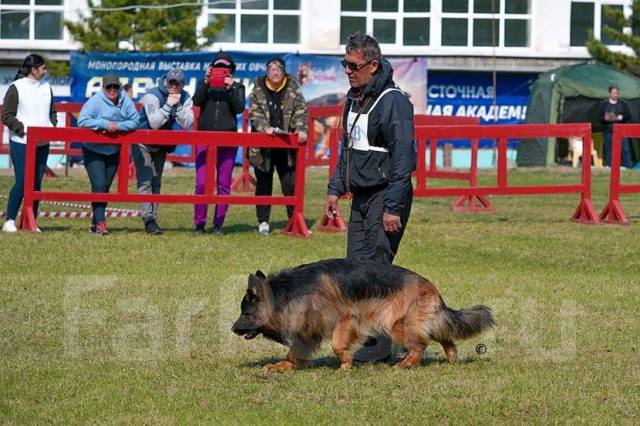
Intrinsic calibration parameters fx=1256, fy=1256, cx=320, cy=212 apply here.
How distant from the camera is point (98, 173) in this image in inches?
Answer: 555

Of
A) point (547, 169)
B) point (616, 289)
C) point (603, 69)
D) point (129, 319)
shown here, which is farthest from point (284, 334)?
point (603, 69)

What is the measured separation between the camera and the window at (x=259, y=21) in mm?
33688

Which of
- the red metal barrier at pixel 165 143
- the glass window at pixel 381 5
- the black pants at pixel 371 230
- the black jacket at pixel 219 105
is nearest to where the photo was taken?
the black pants at pixel 371 230

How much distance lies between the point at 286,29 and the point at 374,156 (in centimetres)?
2683

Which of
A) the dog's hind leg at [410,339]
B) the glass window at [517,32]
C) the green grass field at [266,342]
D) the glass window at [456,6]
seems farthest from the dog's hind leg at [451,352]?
the glass window at [517,32]

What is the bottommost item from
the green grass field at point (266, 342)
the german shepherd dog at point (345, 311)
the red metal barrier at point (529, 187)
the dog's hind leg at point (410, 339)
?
the green grass field at point (266, 342)

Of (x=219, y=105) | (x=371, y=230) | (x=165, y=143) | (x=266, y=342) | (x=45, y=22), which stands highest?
(x=45, y=22)

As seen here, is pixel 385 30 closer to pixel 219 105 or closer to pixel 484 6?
pixel 484 6

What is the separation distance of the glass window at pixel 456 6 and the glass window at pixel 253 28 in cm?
500

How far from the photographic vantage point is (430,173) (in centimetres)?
1822

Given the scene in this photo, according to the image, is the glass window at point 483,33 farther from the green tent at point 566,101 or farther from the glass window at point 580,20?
the green tent at point 566,101

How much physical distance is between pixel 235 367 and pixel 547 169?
66.9ft

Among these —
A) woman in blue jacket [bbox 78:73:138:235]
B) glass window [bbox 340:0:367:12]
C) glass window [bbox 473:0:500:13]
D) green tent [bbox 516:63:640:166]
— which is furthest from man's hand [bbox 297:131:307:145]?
glass window [bbox 473:0:500:13]

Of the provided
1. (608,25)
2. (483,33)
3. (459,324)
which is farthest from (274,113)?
(608,25)
